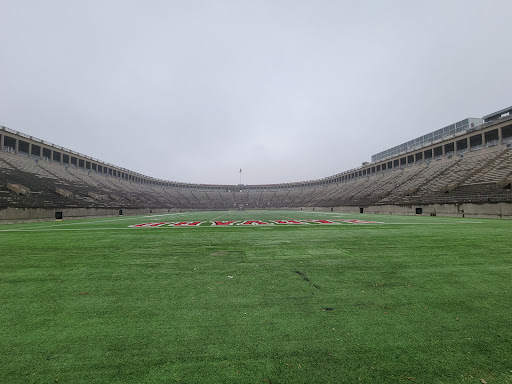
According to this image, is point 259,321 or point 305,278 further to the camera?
point 305,278

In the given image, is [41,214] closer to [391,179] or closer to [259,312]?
[259,312]

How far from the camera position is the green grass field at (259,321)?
2.32m

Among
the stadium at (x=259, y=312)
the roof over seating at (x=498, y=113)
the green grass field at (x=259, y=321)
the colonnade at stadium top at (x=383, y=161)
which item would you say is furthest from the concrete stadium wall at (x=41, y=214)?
the roof over seating at (x=498, y=113)


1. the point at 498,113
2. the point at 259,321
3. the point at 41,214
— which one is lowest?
the point at 259,321

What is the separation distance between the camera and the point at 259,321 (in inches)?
126

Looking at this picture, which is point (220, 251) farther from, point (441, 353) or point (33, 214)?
point (33, 214)

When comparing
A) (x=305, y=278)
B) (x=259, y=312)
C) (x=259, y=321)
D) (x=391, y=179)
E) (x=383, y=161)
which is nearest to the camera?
(x=259, y=321)

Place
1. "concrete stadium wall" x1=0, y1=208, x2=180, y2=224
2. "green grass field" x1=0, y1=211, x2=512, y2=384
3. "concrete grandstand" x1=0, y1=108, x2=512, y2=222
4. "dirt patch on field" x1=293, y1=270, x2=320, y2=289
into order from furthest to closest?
1. "concrete grandstand" x1=0, y1=108, x2=512, y2=222
2. "concrete stadium wall" x1=0, y1=208, x2=180, y2=224
3. "dirt patch on field" x1=293, y1=270, x2=320, y2=289
4. "green grass field" x1=0, y1=211, x2=512, y2=384

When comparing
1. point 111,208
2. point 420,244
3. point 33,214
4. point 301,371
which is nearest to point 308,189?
point 111,208

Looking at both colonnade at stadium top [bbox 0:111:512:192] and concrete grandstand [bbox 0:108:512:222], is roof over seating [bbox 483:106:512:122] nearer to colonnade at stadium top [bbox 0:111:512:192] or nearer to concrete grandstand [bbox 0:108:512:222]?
concrete grandstand [bbox 0:108:512:222]

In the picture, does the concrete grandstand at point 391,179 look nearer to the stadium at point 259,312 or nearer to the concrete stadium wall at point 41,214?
the concrete stadium wall at point 41,214

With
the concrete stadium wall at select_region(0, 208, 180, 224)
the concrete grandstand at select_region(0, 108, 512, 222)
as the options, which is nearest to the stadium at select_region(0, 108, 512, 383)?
the concrete stadium wall at select_region(0, 208, 180, 224)

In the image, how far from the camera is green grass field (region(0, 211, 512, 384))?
2.32m

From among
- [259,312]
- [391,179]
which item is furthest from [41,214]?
[391,179]
